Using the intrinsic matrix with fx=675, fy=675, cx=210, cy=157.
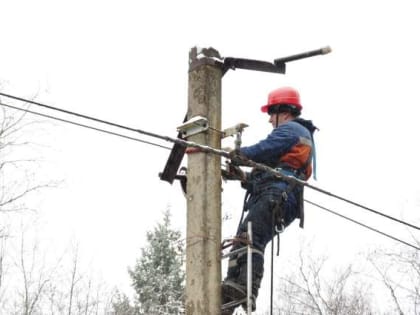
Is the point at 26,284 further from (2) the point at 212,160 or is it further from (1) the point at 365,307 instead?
(2) the point at 212,160

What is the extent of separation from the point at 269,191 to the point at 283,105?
2.59 feet

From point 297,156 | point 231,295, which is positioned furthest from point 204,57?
point 231,295

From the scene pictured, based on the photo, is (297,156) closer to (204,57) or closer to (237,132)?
(237,132)

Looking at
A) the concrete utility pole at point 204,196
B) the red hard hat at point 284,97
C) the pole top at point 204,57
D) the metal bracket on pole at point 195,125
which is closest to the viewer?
the concrete utility pole at point 204,196

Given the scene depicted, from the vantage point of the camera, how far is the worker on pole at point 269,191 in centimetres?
414

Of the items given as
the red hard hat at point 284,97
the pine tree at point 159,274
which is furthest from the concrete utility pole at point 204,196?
the pine tree at point 159,274

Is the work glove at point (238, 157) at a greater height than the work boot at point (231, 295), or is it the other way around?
the work glove at point (238, 157)

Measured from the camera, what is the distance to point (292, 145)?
4551 millimetres

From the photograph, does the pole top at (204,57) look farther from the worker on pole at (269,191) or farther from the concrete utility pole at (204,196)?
the worker on pole at (269,191)

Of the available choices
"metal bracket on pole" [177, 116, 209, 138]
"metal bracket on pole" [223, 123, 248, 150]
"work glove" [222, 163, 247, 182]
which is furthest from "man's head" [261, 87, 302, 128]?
"metal bracket on pole" [177, 116, 209, 138]

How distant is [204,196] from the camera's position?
3.86m

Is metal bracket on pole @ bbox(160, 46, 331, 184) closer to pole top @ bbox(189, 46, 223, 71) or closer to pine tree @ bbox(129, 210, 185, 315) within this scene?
pole top @ bbox(189, 46, 223, 71)

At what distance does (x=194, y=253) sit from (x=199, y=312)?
328 mm

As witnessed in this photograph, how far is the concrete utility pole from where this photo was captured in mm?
3707
